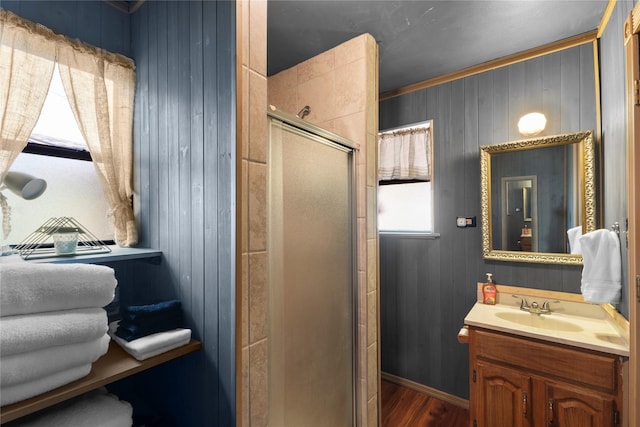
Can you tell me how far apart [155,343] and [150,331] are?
7 centimetres

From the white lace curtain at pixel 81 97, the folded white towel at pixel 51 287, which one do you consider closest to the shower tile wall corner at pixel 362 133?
the white lace curtain at pixel 81 97

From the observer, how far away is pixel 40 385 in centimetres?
73

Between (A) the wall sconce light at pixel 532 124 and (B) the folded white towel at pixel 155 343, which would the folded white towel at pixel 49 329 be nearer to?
(B) the folded white towel at pixel 155 343

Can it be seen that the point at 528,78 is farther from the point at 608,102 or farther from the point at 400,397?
the point at 400,397

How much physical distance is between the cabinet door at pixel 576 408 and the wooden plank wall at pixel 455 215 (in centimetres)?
63

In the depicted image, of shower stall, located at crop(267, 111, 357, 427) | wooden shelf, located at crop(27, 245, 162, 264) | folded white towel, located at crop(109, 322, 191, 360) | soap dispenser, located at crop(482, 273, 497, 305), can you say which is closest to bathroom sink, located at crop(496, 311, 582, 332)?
soap dispenser, located at crop(482, 273, 497, 305)

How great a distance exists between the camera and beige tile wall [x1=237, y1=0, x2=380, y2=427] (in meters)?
0.94

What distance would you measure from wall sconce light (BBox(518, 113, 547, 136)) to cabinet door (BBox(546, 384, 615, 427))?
145 cm

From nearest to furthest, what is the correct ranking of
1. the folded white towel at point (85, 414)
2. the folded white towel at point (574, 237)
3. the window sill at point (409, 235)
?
the folded white towel at point (85, 414), the folded white towel at point (574, 237), the window sill at point (409, 235)

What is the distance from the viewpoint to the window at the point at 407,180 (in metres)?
2.42

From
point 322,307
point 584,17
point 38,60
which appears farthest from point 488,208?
point 38,60

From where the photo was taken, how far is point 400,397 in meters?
2.37


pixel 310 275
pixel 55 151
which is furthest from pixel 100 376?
pixel 55 151

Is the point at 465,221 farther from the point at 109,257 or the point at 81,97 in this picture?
the point at 81,97
